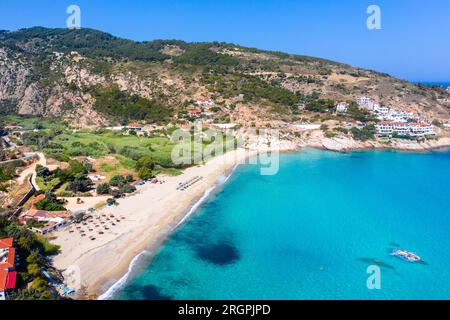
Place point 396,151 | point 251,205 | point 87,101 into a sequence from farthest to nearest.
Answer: point 87,101, point 396,151, point 251,205

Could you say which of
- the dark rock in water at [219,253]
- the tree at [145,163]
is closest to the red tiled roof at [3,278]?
the dark rock in water at [219,253]

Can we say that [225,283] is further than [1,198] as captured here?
No

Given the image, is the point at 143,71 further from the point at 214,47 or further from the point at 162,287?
the point at 162,287

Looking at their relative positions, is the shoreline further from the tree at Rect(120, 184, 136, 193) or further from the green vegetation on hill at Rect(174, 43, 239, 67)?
the green vegetation on hill at Rect(174, 43, 239, 67)

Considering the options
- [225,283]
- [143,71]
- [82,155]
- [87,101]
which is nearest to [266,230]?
[225,283]

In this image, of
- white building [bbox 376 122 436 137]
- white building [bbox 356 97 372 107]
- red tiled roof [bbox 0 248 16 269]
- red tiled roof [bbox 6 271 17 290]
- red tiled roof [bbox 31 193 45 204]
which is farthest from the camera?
white building [bbox 356 97 372 107]

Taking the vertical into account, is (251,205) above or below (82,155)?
below

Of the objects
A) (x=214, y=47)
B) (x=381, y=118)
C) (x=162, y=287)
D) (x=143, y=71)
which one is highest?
(x=214, y=47)

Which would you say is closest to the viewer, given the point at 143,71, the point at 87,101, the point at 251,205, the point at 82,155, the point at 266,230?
the point at 266,230

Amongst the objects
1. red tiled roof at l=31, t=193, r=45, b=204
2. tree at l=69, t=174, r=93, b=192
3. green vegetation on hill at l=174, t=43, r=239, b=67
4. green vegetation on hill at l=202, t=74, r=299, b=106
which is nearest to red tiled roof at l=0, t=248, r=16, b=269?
red tiled roof at l=31, t=193, r=45, b=204
